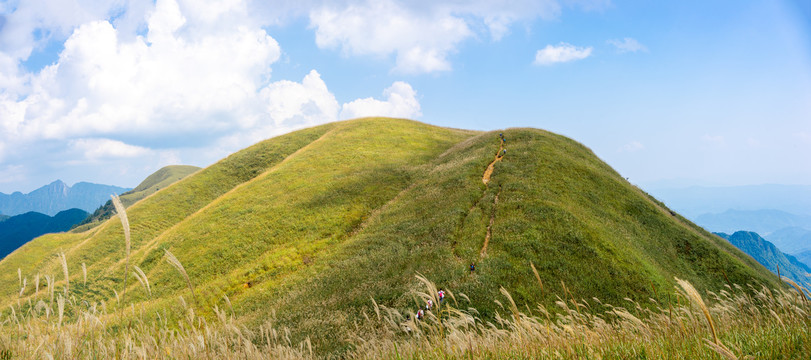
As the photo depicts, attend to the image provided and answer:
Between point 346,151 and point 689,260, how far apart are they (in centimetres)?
4649

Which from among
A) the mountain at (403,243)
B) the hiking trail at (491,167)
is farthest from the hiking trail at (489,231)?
the hiking trail at (491,167)

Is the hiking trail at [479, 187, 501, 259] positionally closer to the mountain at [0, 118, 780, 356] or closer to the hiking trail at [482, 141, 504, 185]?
the mountain at [0, 118, 780, 356]

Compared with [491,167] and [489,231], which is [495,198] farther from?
A: [491,167]

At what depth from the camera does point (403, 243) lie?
26.2m

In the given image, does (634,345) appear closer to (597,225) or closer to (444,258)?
(444,258)

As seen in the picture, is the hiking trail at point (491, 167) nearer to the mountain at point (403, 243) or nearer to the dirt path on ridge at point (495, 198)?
the dirt path on ridge at point (495, 198)

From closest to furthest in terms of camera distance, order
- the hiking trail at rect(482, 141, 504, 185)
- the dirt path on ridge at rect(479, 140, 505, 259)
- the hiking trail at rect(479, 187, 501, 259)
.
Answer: the hiking trail at rect(479, 187, 501, 259), the dirt path on ridge at rect(479, 140, 505, 259), the hiking trail at rect(482, 141, 504, 185)

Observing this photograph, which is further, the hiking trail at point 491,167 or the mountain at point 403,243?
the hiking trail at point 491,167

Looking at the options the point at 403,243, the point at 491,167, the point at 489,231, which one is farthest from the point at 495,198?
the point at 491,167

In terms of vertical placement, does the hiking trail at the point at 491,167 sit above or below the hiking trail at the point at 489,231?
above

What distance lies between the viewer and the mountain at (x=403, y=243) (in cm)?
1888

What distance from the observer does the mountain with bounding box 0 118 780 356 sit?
18.9 m

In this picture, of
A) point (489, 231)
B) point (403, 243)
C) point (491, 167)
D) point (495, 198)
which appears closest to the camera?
point (489, 231)

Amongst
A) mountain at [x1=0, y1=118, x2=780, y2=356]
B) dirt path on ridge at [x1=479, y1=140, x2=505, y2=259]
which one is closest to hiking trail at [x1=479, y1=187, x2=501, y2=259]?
dirt path on ridge at [x1=479, y1=140, x2=505, y2=259]
